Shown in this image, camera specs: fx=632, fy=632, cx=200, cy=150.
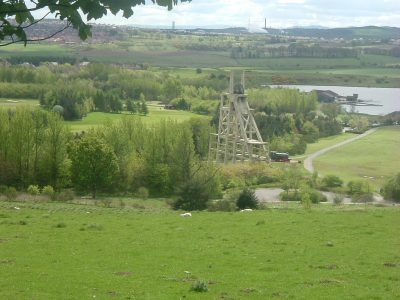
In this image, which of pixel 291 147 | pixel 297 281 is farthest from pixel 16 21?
pixel 291 147

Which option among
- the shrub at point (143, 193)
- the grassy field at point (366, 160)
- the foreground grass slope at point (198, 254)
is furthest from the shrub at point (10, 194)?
the grassy field at point (366, 160)

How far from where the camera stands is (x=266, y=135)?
7744 cm

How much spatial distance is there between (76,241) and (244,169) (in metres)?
35.6

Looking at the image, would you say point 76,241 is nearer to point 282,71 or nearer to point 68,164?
point 68,164

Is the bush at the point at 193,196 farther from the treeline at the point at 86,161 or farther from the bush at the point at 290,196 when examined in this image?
the bush at the point at 290,196

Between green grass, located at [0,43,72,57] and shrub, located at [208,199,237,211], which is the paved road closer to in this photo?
shrub, located at [208,199,237,211]

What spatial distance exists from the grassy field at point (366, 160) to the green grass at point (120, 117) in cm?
1931

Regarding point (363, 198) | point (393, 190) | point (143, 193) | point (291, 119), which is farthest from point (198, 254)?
point (291, 119)

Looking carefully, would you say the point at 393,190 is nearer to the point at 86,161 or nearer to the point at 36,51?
the point at 86,161

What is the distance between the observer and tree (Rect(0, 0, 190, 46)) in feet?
18.0

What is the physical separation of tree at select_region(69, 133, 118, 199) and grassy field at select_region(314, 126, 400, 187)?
2252cm

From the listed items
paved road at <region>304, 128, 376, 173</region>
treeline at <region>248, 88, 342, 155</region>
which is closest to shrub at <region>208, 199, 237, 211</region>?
paved road at <region>304, 128, 376, 173</region>

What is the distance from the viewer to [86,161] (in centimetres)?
4384

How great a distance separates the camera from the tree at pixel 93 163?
43.6 metres
